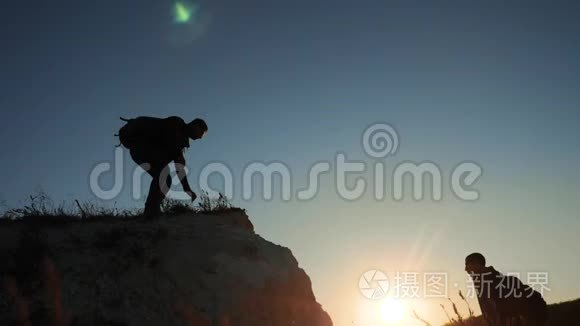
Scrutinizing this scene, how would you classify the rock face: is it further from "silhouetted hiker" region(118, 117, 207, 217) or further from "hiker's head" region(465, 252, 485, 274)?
"hiker's head" region(465, 252, 485, 274)

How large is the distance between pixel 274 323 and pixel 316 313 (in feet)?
4.61

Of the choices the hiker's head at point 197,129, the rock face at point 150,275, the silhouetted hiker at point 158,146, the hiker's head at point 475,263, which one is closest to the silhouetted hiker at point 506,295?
the hiker's head at point 475,263

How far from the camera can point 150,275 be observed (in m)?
6.79

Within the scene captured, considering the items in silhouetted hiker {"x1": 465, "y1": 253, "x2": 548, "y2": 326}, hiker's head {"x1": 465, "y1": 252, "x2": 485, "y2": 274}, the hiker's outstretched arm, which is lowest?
silhouetted hiker {"x1": 465, "y1": 253, "x2": 548, "y2": 326}

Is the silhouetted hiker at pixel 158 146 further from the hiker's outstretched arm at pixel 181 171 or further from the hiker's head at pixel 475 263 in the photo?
the hiker's head at pixel 475 263

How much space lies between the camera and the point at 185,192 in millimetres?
10000

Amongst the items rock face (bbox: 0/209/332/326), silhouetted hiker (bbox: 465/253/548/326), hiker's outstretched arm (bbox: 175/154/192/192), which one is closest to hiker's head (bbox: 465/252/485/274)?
silhouetted hiker (bbox: 465/253/548/326)

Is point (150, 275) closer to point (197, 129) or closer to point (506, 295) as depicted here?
point (197, 129)

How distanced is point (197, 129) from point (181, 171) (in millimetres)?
894

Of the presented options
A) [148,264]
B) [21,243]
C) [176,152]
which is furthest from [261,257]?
[21,243]

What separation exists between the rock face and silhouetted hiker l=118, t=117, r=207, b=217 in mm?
724

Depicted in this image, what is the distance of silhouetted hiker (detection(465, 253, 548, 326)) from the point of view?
5.51 metres

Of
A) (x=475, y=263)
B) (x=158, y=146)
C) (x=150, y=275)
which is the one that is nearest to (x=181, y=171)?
(x=158, y=146)

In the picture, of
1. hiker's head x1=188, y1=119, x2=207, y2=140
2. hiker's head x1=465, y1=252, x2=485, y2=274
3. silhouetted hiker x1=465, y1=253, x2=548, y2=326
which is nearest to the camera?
silhouetted hiker x1=465, y1=253, x2=548, y2=326
